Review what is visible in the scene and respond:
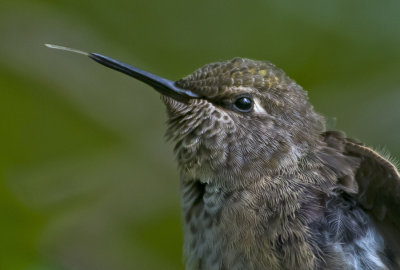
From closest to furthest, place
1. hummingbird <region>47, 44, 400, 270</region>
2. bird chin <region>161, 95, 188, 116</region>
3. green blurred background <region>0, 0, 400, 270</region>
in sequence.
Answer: hummingbird <region>47, 44, 400, 270</region> → bird chin <region>161, 95, 188, 116</region> → green blurred background <region>0, 0, 400, 270</region>

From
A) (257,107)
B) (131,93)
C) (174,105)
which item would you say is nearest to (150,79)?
(174,105)

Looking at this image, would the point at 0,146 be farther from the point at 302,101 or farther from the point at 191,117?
the point at 302,101

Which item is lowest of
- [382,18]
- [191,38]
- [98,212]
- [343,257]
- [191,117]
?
[98,212]

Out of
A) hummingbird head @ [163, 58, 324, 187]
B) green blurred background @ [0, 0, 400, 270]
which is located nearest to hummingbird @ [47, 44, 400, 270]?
hummingbird head @ [163, 58, 324, 187]

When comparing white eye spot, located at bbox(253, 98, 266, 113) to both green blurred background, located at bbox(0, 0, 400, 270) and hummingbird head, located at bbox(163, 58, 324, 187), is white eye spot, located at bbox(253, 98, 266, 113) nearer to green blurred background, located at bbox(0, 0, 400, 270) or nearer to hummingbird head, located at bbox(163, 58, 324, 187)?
hummingbird head, located at bbox(163, 58, 324, 187)

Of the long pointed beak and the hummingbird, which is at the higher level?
the long pointed beak

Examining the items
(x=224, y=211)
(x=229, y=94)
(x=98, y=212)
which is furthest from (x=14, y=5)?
(x=224, y=211)

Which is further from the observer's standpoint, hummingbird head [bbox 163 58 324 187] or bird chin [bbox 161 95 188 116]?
bird chin [bbox 161 95 188 116]
